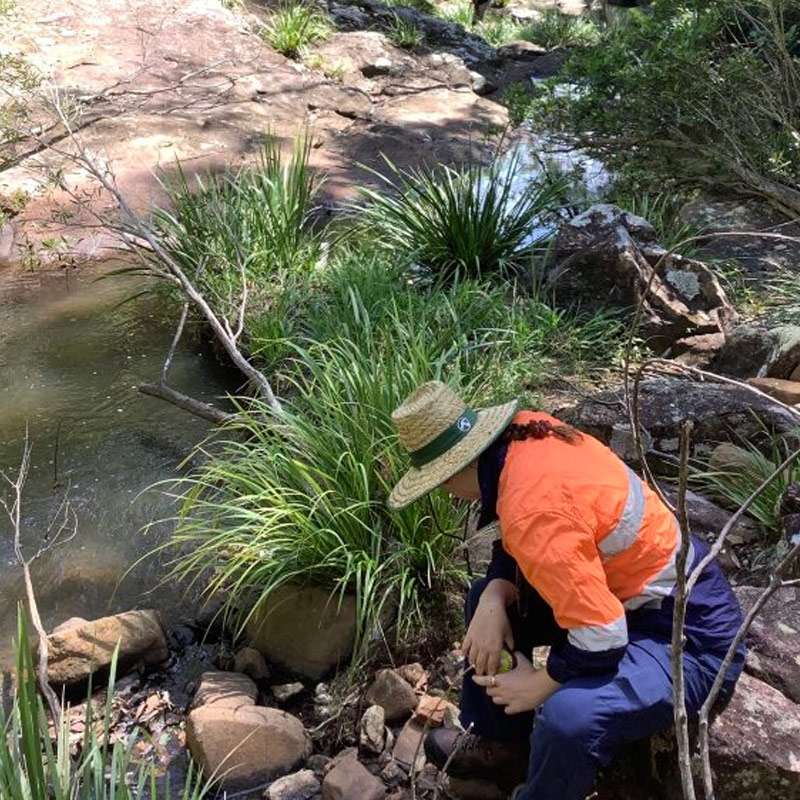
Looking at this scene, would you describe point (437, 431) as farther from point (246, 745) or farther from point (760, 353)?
point (760, 353)

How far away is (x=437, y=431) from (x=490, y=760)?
0.81m

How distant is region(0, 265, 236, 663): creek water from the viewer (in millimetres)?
3506

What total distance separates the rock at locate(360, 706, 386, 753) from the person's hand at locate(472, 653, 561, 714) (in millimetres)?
699

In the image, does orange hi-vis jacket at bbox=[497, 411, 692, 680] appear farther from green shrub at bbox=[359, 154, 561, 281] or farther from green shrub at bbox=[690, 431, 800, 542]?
green shrub at bbox=[359, 154, 561, 281]

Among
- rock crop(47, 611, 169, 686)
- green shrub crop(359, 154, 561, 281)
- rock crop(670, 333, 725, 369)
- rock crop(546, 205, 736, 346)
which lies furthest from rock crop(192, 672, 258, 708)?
green shrub crop(359, 154, 561, 281)

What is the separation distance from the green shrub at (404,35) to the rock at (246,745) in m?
10.4

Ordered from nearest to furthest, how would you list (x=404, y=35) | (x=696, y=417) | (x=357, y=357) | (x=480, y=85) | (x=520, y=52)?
(x=696, y=417)
(x=357, y=357)
(x=480, y=85)
(x=404, y=35)
(x=520, y=52)

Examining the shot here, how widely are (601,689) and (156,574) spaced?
216 centimetres

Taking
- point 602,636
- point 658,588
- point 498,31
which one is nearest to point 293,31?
point 498,31

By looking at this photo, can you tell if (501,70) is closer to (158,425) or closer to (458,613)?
(158,425)

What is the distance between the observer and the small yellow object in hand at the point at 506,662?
207cm

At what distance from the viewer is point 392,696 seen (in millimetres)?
2643

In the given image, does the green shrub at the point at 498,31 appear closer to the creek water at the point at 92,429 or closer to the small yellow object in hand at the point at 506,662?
the creek water at the point at 92,429

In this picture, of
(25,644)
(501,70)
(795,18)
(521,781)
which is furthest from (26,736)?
(501,70)
